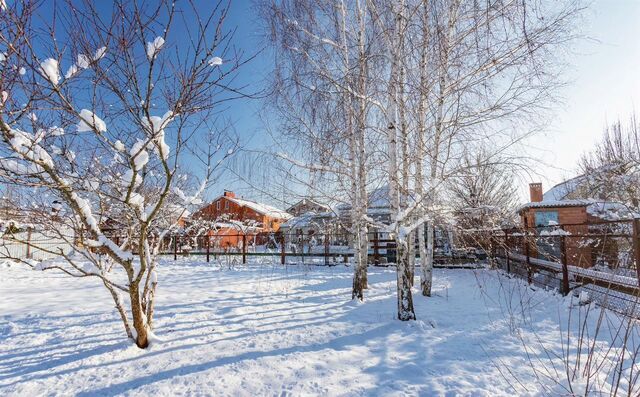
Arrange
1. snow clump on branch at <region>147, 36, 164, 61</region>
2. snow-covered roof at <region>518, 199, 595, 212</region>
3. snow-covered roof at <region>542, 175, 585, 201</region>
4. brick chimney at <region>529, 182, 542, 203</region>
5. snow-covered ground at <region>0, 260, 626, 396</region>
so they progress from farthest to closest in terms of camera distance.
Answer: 1. snow-covered roof at <region>542, 175, 585, 201</region>
2. brick chimney at <region>529, 182, 542, 203</region>
3. snow-covered roof at <region>518, 199, 595, 212</region>
4. snow-covered ground at <region>0, 260, 626, 396</region>
5. snow clump on branch at <region>147, 36, 164, 61</region>

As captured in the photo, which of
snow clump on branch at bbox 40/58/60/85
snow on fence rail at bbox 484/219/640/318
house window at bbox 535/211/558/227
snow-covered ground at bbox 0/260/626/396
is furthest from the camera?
house window at bbox 535/211/558/227

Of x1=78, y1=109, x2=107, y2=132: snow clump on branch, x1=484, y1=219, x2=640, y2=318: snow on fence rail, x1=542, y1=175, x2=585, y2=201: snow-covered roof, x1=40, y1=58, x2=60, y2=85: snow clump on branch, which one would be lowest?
x1=484, y1=219, x2=640, y2=318: snow on fence rail

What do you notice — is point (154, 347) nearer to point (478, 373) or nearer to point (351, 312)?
point (351, 312)

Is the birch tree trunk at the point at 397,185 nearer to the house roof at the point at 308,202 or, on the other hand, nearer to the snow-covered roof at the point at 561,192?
the house roof at the point at 308,202

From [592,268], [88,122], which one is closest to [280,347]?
[88,122]

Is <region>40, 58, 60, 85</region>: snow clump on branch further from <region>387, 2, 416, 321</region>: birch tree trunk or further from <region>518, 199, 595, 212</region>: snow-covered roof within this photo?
<region>518, 199, 595, 212</region>: snow-covered roof

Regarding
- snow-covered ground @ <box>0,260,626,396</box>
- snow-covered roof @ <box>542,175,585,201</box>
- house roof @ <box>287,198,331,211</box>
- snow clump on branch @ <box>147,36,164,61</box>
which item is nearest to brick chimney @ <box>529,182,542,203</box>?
snow-covered roof @ <box>542,175,585,201</box>

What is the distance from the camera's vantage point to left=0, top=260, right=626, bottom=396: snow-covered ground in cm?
275

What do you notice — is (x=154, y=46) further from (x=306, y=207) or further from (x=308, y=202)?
(x=306, y=207)

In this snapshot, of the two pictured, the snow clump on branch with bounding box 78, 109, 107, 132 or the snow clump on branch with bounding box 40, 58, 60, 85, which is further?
the snow clump on branch with bounding box 78, 109, 107, 132

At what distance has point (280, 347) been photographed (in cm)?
362

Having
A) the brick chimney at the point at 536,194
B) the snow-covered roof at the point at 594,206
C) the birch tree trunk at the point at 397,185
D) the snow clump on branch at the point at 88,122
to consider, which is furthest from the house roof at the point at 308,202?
the brick chimney at the point at 536,194

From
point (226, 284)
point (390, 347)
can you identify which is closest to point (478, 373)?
point (390, 347)

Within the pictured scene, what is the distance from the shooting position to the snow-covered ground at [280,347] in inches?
108
